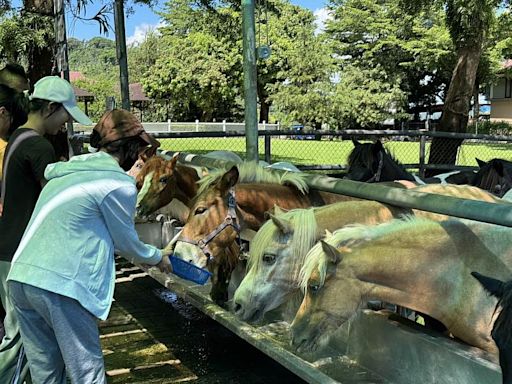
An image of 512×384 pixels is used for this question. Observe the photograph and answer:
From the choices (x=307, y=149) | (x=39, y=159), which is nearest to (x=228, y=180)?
(x=39, y=159)

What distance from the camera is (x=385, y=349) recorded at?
2.87 metres

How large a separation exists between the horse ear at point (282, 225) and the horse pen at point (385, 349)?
333mm

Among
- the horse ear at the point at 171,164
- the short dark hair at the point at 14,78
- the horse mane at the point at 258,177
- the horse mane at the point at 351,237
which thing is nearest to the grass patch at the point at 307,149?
the horse ear at the point at 171,164

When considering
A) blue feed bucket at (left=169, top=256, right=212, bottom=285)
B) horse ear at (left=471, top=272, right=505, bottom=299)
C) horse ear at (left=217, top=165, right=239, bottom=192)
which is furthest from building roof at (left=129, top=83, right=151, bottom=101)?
horse ear at (left=471, top=272, right=505, bottom=299)

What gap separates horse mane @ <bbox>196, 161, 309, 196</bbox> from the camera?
3986 millimetres

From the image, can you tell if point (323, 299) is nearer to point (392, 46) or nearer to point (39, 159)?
point (39, 159)

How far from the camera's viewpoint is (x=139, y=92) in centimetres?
6069

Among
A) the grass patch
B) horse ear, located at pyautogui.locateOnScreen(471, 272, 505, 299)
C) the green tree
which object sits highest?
the green tree

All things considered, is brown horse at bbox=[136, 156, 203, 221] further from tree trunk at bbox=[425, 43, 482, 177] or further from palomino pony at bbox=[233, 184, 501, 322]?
tree trunk at bbox=[425, 43, 482, 177]

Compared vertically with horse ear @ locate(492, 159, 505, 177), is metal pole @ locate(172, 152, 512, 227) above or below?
above

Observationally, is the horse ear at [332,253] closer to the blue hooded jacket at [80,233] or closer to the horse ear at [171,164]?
the blue hooded jacket at [80,233]

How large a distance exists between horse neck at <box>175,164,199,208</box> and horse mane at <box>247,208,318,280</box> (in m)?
2.19

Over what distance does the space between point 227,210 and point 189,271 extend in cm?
62

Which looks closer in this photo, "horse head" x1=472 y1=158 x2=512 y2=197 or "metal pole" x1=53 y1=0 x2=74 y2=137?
"horse head" x1=472 y1=158 x2=512 y2=197
